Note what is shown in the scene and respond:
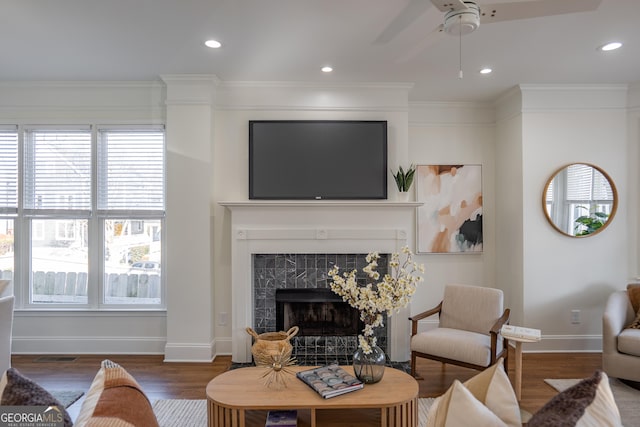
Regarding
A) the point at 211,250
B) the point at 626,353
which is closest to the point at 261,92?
the point at 211,250

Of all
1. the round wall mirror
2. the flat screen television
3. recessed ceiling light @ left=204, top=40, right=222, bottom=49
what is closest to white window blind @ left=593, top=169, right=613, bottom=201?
the round wall mirror

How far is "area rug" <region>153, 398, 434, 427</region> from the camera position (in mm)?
2525

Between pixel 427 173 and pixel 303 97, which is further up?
pixel 303 97

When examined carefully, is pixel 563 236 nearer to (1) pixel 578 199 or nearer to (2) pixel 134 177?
(1) pixel 578 199

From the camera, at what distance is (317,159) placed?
3.73 m

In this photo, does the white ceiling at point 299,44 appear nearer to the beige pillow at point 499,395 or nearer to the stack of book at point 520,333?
the beige pillow at point 499,395

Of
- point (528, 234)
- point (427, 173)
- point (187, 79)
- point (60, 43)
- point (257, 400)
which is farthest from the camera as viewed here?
point (427, 173)

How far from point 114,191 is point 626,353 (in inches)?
193

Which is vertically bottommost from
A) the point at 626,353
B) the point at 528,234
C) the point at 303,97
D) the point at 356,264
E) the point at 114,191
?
the point at 626,353

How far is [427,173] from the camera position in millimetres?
4305

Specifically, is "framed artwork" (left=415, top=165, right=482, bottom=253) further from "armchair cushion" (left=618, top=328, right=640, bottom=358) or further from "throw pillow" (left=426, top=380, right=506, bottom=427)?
"throw pillow" (left=426, top=380, right=506, bottom=427)

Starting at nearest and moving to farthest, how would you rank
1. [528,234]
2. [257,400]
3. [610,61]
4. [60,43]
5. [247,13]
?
[257,400], [247,13], [60,43], [610,61], [528,234]

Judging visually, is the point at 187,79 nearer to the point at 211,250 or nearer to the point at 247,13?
the point at 247,13

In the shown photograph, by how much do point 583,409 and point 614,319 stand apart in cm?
290
